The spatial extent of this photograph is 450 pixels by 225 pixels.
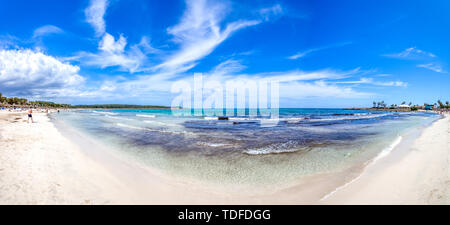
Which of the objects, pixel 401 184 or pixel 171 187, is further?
pixel 171 187

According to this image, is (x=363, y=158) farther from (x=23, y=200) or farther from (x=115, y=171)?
(x=23, y=200)

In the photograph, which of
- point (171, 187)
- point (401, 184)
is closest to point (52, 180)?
point (171, 187)

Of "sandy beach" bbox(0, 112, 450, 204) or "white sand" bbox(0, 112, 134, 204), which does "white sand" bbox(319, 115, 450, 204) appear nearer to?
"sandy beach" bbox(0, 112, 450, 204)

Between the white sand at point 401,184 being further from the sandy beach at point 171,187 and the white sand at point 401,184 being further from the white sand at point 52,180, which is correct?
the white sand at point 52,180

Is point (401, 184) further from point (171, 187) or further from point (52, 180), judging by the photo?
point (52, 180)

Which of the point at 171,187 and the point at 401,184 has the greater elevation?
the point at 401,184

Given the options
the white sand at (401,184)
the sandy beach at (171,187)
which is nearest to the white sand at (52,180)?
the sandy beach at (171,187)

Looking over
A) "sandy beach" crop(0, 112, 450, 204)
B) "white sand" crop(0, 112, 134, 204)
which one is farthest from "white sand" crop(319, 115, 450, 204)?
"white sand" crop(0, 112, 134, 204)
